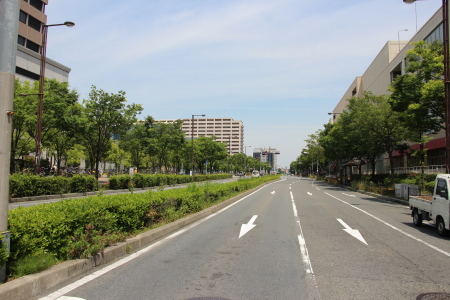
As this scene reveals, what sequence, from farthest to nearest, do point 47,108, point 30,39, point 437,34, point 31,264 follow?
point 30,39
point 437,34
point 47,108
point 31,264

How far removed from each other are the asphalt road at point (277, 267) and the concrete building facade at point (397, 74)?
20109 millimetres

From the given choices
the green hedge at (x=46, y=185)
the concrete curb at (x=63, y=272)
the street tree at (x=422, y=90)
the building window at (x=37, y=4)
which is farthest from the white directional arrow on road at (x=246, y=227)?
the building window at (x=37, y=4)

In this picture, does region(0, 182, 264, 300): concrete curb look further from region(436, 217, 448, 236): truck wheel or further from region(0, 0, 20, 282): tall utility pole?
region(436, 217, 448, 236): truck wheel

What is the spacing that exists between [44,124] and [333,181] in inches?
1732

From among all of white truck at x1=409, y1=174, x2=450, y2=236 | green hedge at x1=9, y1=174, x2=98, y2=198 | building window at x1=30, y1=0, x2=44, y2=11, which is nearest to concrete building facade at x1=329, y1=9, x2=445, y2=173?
white truck at x1=409, y1=174, x2=450, y2=236

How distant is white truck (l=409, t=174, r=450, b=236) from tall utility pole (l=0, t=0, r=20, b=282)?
10.5m

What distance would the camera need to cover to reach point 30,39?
46.3 m

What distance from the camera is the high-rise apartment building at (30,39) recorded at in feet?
143

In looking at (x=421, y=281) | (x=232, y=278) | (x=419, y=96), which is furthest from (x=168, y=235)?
(x=419, y=96)

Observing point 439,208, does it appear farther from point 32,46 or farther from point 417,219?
point 32,46

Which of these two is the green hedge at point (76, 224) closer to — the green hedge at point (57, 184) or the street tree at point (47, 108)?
the green hedge at point (57, 184)

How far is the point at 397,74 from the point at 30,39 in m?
51.4

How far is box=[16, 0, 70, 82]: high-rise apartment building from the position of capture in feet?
143

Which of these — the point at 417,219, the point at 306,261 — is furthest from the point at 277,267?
the point at 417,219
